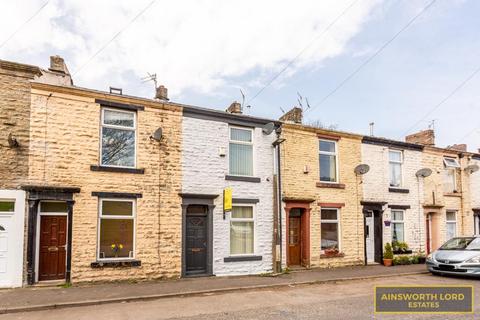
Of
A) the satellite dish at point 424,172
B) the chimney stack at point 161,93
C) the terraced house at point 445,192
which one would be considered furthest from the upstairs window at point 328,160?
the chimney stack at point 161,93

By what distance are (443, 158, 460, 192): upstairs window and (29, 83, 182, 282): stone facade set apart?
1497 centimetres

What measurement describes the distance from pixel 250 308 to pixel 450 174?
663 inches

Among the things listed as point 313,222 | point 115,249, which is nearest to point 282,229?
point 313,222

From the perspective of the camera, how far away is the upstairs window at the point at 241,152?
14.7 metres

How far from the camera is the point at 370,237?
58.5 feet

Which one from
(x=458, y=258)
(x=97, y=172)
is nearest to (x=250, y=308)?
(x=97, y=172)

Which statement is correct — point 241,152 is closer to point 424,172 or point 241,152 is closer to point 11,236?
point 11,236

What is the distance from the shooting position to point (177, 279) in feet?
41.9

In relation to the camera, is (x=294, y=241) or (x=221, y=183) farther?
(x=294, y=241)

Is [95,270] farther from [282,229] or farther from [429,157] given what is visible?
[429,157]

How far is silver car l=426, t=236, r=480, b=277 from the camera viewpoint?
13086mm

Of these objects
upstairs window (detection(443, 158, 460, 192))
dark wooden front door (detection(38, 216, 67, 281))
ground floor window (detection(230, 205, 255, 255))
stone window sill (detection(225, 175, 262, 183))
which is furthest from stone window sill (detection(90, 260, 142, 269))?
upstairs window (detection(443, 158, 460, 192))

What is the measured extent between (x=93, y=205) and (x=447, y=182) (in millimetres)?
18021

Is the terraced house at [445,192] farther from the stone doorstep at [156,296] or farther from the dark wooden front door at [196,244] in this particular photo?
the dark wooden front door at [196,244]
